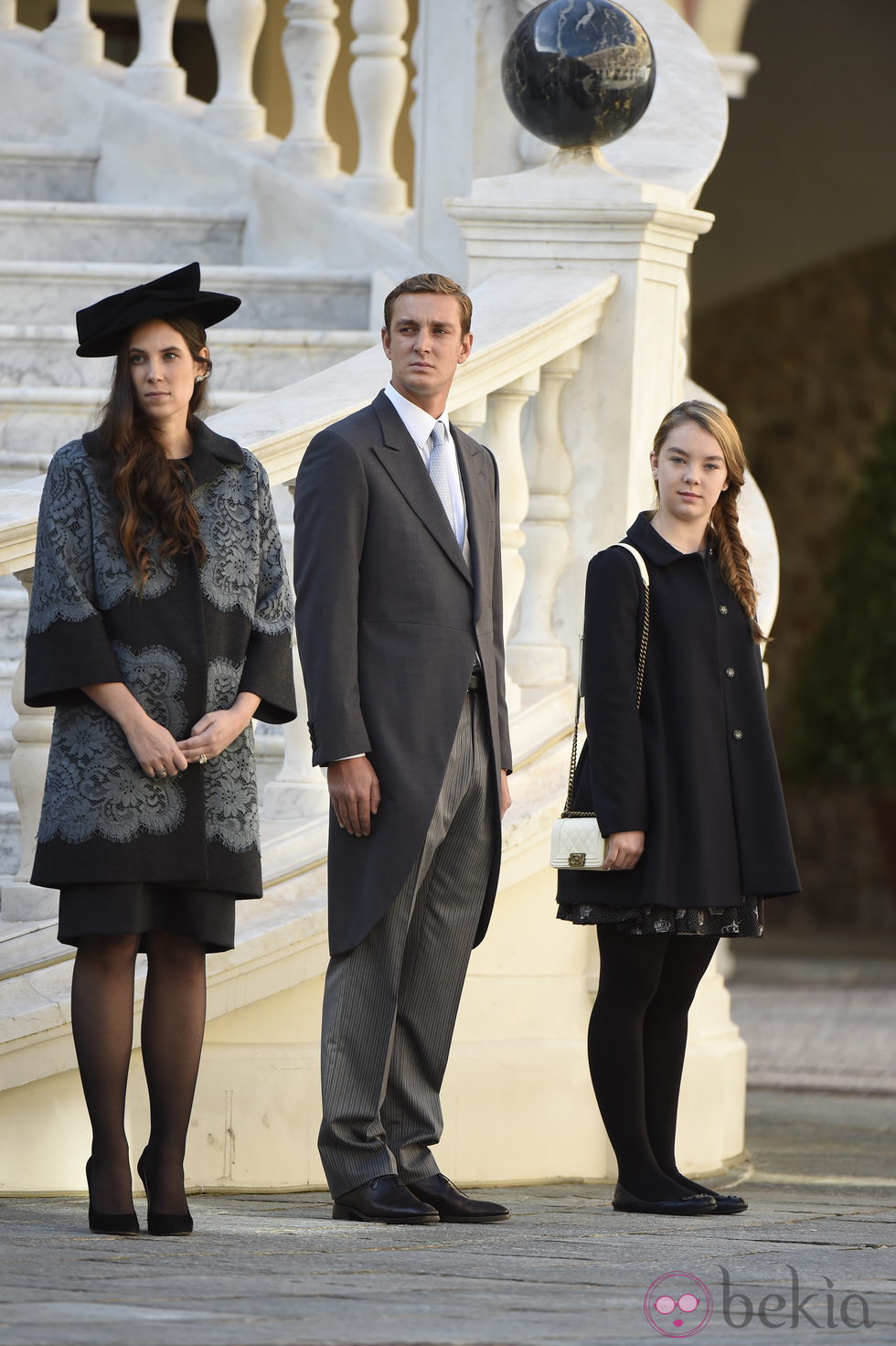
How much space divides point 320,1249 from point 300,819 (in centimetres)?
115

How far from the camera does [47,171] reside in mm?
6453

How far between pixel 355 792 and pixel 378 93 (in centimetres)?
277

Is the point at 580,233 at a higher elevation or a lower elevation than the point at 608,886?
higher

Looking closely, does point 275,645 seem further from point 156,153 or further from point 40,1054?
point 156,153

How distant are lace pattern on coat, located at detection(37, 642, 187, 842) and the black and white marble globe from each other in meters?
1.65

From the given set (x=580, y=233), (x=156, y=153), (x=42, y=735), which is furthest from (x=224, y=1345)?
(x=156, y=153)

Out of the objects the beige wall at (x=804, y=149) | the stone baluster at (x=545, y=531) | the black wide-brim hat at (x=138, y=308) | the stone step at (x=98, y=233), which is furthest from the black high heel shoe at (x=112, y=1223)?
the beige wall at (x=804, y=149)

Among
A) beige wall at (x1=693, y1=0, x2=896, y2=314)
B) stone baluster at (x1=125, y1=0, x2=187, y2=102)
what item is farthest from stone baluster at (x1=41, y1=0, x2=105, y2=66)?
beige wall at (x1=693, y1=0, x2=896, y2=314)

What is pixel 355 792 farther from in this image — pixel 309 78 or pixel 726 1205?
pixel 309 78

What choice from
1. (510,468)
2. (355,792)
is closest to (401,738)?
(355,792)

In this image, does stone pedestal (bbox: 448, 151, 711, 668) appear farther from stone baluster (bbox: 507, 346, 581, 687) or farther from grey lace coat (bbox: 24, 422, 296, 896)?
grey lace coat (bbox: 24, 422, 296, 896)

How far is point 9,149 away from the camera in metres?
6.39

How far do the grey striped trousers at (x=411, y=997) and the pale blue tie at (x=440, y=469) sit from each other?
31 centimetres

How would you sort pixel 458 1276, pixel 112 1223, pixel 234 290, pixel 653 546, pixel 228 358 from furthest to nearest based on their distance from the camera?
1. pixel 234 290
2. pixel 228 358
3. pixel 653 546
4. pixel 112 1223
5. pixel 458 1276
